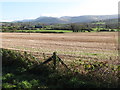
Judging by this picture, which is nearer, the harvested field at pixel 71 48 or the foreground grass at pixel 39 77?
the foreground grass at pixel 39 77

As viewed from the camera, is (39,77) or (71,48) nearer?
(39,77)

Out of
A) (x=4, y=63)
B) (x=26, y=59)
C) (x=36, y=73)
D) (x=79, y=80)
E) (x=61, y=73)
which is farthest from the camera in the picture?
(x=4, y=63)

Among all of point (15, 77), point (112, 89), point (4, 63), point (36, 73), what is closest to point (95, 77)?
point (112, 89)

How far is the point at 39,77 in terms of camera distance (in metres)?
9.23

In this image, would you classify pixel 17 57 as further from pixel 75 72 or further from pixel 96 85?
pixel 96 85

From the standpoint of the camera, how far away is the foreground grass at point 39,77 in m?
7.93

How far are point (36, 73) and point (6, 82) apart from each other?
1877mm

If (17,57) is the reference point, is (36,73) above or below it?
below

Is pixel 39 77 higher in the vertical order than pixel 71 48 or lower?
lower

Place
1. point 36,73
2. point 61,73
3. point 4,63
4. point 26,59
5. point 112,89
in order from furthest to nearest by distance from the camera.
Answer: point 4,63, point 26,59, point 36,73, point 61,73, point 112,89

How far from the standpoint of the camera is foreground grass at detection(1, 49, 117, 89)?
793cm

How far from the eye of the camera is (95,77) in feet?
26.5

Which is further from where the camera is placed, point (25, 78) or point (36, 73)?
point (36, 73)

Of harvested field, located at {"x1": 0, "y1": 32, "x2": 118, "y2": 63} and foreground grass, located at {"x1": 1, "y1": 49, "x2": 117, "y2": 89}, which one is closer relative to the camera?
foreground grass, located at {"x1": 1, "y1": 49, "x2": 117, "y2": 89}
